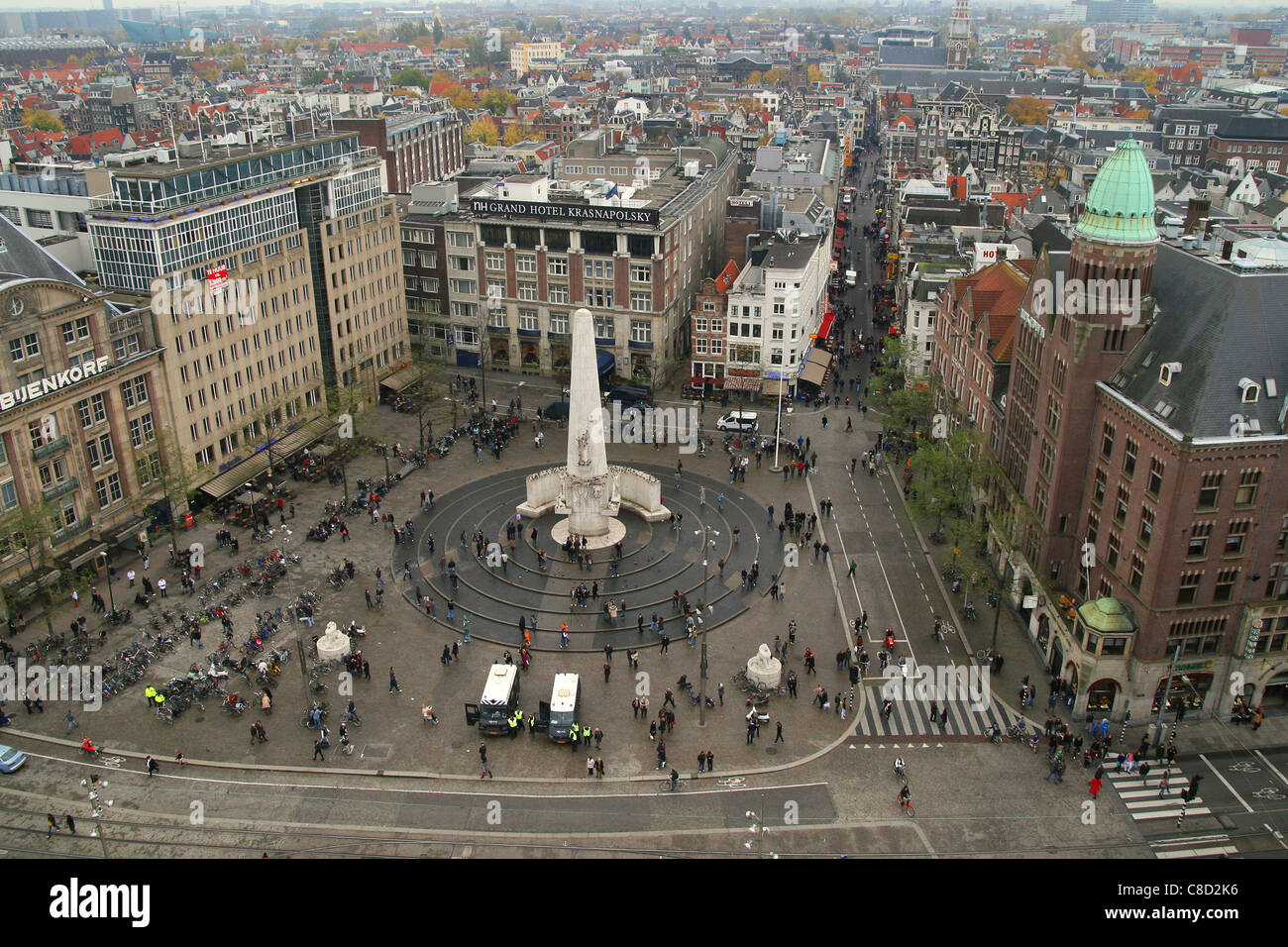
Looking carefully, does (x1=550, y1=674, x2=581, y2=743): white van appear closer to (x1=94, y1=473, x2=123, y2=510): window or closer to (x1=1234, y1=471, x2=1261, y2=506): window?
(x1=1234, y1=471, x2=1261, y2=506): window

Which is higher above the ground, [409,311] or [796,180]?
[796,180]

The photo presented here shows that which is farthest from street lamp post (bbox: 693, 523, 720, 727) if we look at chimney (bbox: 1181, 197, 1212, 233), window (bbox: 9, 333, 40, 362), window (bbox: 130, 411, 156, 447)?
window (bbox: 9, 333, 40, 362)

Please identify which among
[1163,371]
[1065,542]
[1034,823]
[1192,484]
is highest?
[1163,371]

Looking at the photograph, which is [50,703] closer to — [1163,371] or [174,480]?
[174,480]

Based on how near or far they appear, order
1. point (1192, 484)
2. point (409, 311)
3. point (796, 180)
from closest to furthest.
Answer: point (1192, 484), point (409, 311), point (796, 180)

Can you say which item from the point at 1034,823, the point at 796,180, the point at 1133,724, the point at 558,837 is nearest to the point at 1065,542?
the point at 1133,724

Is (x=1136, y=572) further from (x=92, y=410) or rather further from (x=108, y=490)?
(x=92, y=410)
